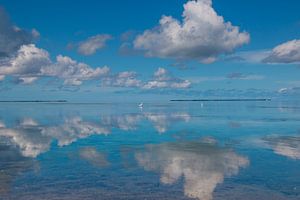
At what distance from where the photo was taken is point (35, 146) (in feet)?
101

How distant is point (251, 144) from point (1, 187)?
72.3 ft

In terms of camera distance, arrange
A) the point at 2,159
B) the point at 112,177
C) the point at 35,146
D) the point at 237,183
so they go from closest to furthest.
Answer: the point at 237,183 → the point at 112,177 → the point at 2,159 → the point at 35,146

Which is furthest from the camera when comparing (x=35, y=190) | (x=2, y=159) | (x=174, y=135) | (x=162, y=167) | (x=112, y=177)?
(x=174, y=135)

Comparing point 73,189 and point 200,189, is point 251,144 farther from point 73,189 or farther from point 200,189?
point 73,189

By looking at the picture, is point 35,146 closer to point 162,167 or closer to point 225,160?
point 162,167

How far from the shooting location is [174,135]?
39.9 metres

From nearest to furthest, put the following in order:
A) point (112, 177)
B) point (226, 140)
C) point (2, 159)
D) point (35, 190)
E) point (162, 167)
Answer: point (35, 190) → point (112, 177) → point (162, 167) → point (2, 159) → point (226, 140)

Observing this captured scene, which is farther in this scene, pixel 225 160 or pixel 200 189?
pixel 225 160

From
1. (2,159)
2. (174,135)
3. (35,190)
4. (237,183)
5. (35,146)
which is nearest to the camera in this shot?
(35,190)

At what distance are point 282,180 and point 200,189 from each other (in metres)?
4.81

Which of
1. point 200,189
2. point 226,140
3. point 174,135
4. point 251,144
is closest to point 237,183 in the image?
point 200,189

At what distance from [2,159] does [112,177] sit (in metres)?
9.12

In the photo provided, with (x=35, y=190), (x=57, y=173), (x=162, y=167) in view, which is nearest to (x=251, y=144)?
(x=162, y=167)

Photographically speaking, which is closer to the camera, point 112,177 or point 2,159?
point 112,177
